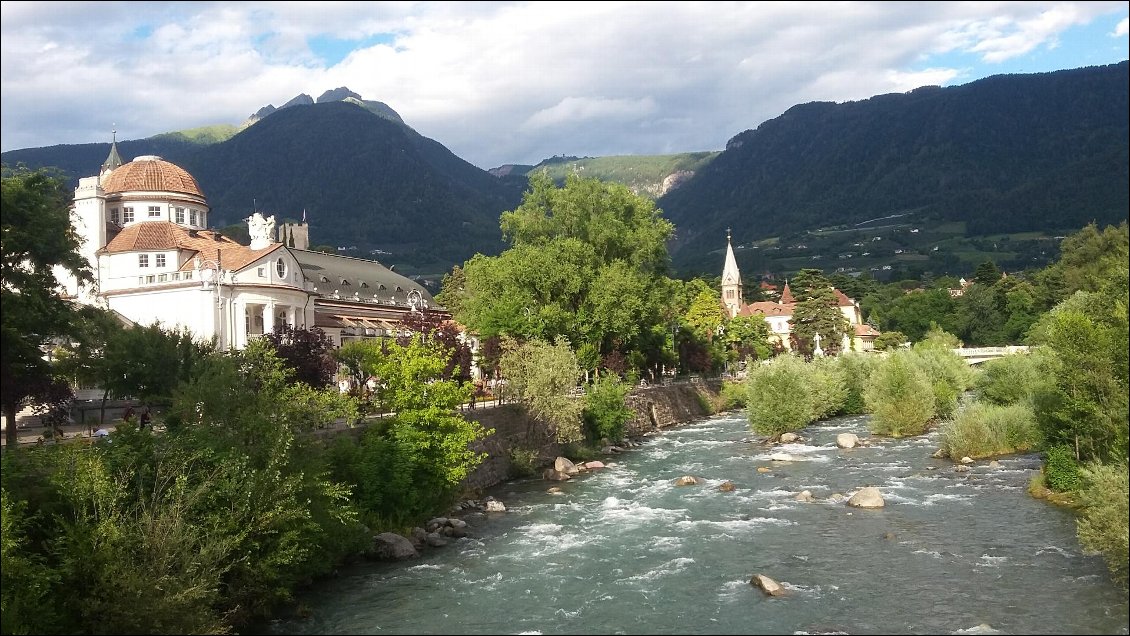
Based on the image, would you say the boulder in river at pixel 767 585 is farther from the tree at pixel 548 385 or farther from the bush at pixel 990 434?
the tree at pixel 548 385

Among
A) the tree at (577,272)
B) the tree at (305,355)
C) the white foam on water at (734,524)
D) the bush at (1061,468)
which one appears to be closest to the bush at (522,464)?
the tree at (305,355)

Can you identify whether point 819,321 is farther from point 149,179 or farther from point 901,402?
point 149,179

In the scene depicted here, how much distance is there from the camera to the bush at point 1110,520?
17938mm

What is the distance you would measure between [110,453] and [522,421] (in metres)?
24.8

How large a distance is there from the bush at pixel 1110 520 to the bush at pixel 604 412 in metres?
28.6

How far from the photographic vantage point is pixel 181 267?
50.7 m

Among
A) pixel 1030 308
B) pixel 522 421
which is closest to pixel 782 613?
pixel 522 421

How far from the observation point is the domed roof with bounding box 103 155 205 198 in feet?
186

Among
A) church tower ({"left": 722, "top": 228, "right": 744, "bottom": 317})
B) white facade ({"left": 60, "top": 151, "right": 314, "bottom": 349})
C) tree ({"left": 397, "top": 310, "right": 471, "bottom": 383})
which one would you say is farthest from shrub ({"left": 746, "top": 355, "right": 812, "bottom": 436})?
church tower ({"left": 722, "top": 228, "right": 744, "bottom": 317})

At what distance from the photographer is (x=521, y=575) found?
71.6 ft

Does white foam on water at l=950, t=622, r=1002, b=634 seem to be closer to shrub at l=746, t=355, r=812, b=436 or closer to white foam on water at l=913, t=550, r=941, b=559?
white foam on water at l=913, t=550, r=941, b=559

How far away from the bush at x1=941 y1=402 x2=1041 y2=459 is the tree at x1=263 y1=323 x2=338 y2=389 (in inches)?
1102

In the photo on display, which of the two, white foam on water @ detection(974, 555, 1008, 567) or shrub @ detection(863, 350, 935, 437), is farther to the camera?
shrub @ detection(863, 350, 935, 437)

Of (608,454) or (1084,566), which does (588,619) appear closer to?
(1084,566)
